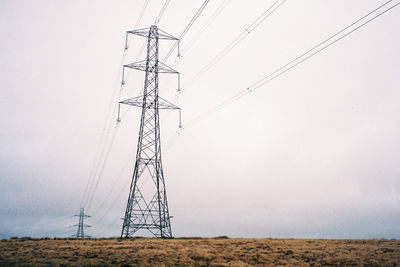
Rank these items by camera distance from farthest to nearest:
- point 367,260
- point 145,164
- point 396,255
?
point 145,164, point 396,255, point 367,260

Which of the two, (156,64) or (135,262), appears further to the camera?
(156,64)

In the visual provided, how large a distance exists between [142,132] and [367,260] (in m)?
28.3

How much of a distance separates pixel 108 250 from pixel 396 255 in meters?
25.3

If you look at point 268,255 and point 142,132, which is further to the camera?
point 142,132

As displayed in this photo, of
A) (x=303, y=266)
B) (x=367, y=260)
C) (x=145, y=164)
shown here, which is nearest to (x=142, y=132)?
(x=145, y=164)

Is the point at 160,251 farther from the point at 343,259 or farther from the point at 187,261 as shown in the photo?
the point at 343,259

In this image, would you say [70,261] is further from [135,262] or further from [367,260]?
[367,260]

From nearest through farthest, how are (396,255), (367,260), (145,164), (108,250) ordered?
1. (367,260)
2. (396,255)
3. (108,250)
4. (145,164)

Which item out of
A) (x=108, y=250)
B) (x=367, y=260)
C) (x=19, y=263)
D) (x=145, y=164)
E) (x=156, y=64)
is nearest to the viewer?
(x=19, y=263)

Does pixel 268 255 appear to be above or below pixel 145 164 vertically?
below

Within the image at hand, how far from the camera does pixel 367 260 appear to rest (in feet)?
88.1

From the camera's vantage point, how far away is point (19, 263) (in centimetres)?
2472

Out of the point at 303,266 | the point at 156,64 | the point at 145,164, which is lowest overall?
the point at 303,266

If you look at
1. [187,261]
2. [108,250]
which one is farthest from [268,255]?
[108,250]
